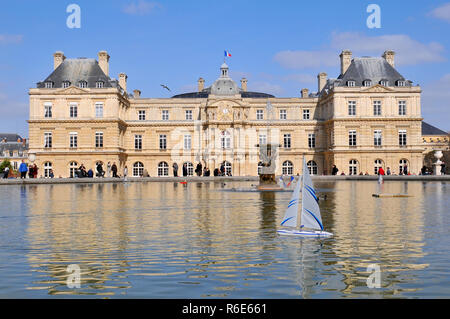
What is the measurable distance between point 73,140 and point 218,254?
60.4 meters

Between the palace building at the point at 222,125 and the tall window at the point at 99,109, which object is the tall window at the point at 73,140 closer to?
the palace building at the point at 222,125

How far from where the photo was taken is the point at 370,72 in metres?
69.1

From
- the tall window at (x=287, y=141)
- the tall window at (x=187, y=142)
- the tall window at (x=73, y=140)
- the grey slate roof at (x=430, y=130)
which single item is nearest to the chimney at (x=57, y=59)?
the tall window at (x=73, y=140)

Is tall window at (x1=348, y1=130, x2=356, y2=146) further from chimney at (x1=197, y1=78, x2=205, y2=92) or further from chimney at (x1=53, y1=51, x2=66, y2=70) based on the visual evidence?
chimney at (x1=53, y1=51, x2=66, y2=70)

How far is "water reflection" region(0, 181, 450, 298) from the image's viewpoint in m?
7.66

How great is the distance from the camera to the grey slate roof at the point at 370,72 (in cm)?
6850

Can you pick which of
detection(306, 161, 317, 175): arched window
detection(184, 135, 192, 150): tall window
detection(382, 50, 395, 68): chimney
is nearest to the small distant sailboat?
detection(184, 135, 192, 150): tall window

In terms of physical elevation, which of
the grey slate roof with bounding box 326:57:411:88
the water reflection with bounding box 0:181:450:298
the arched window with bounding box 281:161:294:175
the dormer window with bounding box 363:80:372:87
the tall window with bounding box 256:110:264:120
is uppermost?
the grey slate roof with bounding box 326:57:411:88

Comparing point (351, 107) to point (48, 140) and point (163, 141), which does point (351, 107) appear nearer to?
point (163, 141)

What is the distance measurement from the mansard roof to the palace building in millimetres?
125

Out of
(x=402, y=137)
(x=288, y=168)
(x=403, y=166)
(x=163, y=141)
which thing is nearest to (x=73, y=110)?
(x=163, y=141)

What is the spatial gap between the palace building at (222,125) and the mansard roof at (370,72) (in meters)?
0.12

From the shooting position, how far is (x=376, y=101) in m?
68.0

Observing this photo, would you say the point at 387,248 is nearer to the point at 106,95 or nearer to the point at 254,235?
the point at 254,235
